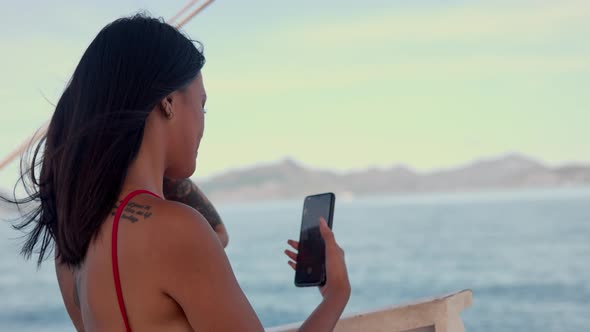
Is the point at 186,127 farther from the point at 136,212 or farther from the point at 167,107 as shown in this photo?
the point at 136,212

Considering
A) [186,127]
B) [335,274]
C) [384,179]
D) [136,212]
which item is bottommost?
[384,179]

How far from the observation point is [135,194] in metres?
0.96

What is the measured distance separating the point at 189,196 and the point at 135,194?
1057 millimetres

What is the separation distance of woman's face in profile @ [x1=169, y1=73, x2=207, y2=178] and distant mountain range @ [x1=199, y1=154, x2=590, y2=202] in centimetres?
6518

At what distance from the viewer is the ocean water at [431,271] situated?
2077 centimetres

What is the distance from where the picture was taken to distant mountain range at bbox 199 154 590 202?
6944 centimetres

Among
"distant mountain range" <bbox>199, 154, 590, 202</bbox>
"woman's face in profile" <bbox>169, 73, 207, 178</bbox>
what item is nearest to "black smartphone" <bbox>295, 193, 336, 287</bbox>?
"woman's face in profile" <bbox>169, 73, 207, 178</bbox>

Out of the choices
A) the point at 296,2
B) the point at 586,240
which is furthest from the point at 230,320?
the point at 296,2

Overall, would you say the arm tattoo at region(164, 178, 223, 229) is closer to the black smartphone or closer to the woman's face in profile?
the black smartphone

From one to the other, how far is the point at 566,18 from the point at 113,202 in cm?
6609

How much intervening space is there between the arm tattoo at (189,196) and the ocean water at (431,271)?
351 inches

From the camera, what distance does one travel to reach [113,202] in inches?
38.4

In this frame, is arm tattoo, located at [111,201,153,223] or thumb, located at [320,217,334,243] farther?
thumb, located at [320,217,334,243]

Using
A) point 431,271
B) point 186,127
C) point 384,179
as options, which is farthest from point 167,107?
point 384,179
